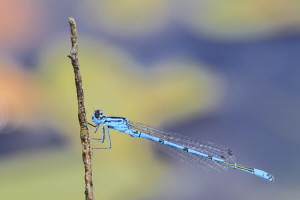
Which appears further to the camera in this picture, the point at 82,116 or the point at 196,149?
the point at 196,149

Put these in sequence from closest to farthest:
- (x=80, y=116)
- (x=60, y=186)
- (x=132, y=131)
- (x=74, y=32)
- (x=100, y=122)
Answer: (x=74, y=32)
(x=80, y=116)
(x=100, y=122)
(x=132, y=131)
(x=60, y=186)

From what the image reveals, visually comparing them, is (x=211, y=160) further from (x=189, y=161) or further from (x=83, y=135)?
(x=83, y=135)

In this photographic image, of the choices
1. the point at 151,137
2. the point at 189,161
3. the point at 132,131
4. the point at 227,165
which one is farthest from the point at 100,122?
the point at 227,165

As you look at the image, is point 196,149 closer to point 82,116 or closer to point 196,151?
point 196,151

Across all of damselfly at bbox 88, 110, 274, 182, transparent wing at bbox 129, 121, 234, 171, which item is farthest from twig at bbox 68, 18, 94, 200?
transparent wing at bbox 129, 121, 234, 171

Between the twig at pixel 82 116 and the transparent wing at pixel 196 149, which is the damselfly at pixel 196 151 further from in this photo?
the twig at pixel 82 116

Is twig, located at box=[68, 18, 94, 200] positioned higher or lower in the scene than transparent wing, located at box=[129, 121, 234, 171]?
lower

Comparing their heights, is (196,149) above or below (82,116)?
above

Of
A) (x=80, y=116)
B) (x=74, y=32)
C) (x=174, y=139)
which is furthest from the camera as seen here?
(x=174, y=139)

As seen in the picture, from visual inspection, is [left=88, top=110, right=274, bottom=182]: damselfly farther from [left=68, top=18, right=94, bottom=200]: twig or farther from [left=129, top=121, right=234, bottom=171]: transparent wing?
[left=68, top=18, right=94, bottom=200]: twig

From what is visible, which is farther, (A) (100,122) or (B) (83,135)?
(A) (100,122)

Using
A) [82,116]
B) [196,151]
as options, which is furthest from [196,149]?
[82,116]
